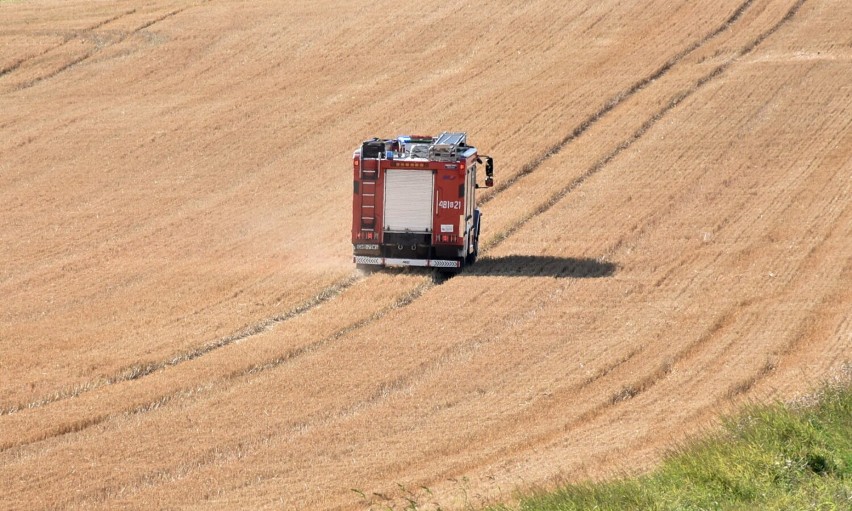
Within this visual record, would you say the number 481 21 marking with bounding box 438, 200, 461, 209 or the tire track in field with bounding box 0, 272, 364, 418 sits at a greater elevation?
the number 481 21 marking with bounding box 438, 200, 461, 209

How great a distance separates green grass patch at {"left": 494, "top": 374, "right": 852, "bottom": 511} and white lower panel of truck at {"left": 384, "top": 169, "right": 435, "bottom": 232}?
1437 centimetres

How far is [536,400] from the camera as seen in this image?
18141 millimetres

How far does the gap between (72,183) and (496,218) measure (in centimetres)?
1319

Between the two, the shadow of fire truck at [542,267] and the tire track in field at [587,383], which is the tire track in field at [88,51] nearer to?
the shadow of fire truck at [542,267]

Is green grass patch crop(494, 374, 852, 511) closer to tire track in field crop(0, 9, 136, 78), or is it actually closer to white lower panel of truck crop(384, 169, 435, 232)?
white lower panel of truck crop(384, 169, 435, 232)

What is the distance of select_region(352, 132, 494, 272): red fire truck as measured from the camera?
27250mm

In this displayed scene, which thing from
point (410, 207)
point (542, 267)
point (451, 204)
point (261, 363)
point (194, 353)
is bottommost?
point (542, 267)

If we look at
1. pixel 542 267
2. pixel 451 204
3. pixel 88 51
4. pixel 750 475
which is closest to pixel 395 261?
pixel 451 204

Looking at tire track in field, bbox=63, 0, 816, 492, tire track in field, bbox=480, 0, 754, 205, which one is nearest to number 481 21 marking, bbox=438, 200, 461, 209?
tire track in field, bbox=63, 0, 816, 492

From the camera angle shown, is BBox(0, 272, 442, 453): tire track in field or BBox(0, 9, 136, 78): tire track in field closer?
BBox(0, 272, 442, 453): tire track in field

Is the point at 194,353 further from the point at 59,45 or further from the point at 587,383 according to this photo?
the point at 59,45

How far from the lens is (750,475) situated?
11.7 m

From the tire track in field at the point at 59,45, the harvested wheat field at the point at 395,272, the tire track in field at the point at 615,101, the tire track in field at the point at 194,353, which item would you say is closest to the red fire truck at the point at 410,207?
the harvested wheat field at the point at 395,272

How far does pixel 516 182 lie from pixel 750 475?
2498cm
